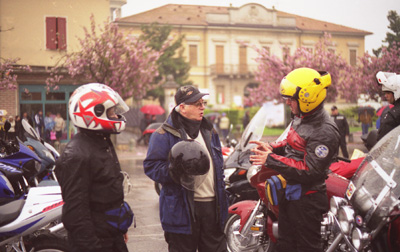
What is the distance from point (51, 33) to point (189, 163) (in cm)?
2276

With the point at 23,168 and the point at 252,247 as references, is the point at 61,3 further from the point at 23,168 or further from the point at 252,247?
the point at 252,247

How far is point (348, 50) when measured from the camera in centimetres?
5259

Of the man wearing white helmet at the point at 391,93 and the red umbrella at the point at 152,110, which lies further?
the red umbrella at the point at 152,110

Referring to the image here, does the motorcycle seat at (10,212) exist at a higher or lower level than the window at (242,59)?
lower

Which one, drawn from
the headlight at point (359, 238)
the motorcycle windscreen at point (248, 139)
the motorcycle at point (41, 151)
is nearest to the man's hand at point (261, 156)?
the headlight at point (359, 238)

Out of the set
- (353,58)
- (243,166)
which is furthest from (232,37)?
(243,166)

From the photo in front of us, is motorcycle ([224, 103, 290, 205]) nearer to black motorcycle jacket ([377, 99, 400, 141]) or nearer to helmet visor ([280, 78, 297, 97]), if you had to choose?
black motorcycle jacket ([377, 99, 400, 141])

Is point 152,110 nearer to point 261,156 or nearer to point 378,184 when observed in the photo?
point 261,156

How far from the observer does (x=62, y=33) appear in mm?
24906

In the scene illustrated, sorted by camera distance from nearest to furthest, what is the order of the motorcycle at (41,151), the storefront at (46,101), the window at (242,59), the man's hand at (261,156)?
the man's hand at (261,156), the motorcycle at (41,151), the storefront at (46,101), the window at (242,59)

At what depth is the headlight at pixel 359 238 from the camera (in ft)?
→ 10.5

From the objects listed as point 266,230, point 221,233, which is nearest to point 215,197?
point 221,233

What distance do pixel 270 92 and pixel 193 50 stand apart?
65.6 ft

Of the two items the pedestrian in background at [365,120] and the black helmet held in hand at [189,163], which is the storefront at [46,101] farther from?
the black helmet held in hand at [189,163]
